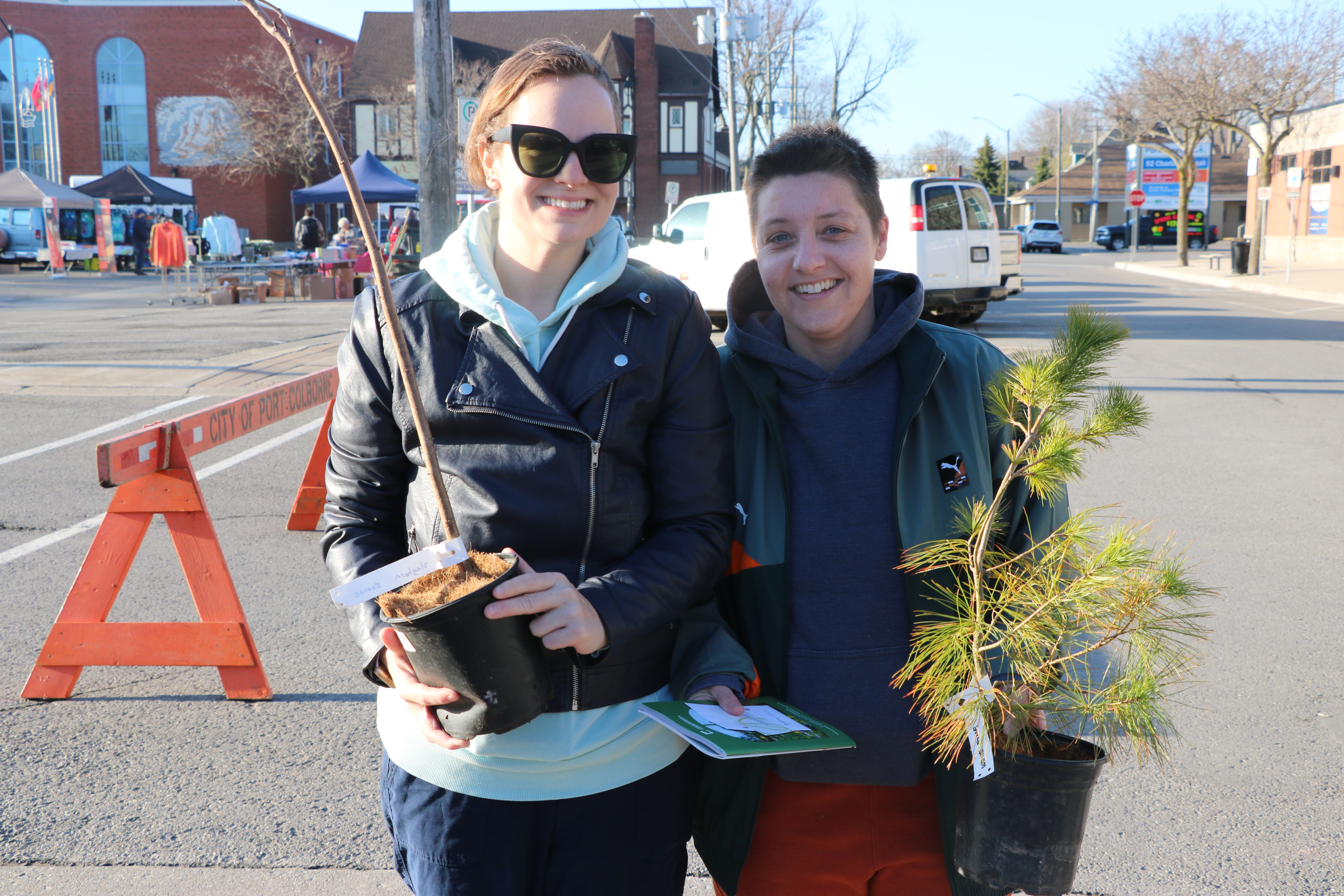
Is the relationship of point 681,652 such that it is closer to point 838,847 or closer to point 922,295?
point 838,847

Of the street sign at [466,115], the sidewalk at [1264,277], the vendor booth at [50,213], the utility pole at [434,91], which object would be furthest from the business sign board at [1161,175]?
the utility pole at [434,91]

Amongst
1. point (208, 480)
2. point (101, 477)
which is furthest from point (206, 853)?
point (208, 480)

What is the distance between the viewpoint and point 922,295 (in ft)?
6.95

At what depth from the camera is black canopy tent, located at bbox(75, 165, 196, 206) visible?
30.9 meters

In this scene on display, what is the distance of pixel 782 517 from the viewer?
194 cm

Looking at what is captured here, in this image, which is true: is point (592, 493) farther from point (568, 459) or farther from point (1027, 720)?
point (1027, 720)

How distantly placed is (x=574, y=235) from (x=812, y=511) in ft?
2.17

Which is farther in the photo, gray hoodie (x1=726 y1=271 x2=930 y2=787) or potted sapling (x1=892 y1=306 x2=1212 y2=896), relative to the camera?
gray hoodie (x1=726 y1=271 x2=930 y2=787)

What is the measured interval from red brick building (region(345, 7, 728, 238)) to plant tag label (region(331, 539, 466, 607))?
50057 mm

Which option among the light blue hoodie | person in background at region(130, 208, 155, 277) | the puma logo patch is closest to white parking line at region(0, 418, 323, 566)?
the light blue hoodie

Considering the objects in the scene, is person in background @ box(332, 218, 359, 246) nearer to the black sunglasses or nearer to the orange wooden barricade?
the orange wooden barricade

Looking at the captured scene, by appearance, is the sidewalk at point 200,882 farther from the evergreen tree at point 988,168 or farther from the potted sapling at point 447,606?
the evergreen tree at point 988,168

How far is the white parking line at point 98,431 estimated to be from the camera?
816cm

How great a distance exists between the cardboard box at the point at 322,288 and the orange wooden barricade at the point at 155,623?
20.9 meters
